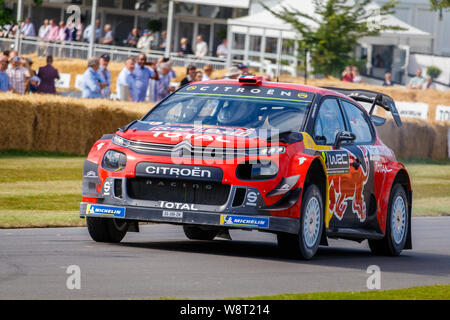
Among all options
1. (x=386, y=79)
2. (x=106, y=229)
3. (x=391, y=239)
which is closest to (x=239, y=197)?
(x=106, y=229)

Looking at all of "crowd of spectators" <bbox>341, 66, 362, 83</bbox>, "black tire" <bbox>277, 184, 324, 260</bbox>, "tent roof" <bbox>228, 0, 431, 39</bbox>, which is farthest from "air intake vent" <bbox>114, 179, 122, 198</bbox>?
"tent roof" <bbox>228, 0, 431, 39</bbox>

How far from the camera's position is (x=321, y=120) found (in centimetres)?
1063

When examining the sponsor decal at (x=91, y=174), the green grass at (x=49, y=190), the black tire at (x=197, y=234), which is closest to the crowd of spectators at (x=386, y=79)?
the green grass at (x=49, y=190)

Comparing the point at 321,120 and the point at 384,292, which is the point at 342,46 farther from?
the point at 384,292

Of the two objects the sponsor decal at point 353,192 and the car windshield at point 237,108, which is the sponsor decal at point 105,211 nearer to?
the car windshield at point 237,108

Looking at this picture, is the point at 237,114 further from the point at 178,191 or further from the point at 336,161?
the point at 178,191

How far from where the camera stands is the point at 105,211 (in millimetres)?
9594

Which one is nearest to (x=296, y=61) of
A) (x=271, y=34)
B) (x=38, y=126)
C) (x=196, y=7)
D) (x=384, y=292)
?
(x=271, y=34)

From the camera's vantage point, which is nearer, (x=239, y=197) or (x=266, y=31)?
(x=239, y=197)

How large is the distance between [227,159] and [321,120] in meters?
1.63

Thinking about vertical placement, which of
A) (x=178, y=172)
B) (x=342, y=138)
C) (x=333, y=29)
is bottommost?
(x=178, y=172)

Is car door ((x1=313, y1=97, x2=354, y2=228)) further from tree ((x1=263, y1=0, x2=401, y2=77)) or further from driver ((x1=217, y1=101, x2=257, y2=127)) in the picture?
tree ((x1=263, y1=0, x2=401, y2=77))

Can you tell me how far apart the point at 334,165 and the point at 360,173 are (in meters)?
0.75

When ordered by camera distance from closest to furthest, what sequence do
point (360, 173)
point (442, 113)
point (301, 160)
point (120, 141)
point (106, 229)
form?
point (301, 160)
point (120, 141)
point (106, 229)
point (360, 173)
point (442, 113)
